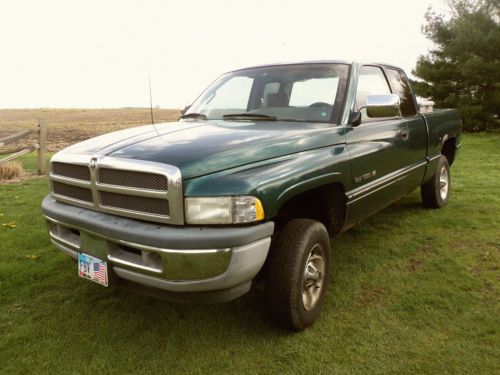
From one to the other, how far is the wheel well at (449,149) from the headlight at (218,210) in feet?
15.1

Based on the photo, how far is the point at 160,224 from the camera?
2.37 meters

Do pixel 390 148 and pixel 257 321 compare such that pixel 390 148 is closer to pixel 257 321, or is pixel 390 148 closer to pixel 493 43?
pixel 257 321

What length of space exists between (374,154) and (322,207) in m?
0.75

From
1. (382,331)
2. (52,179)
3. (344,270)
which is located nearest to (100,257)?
(52,179)

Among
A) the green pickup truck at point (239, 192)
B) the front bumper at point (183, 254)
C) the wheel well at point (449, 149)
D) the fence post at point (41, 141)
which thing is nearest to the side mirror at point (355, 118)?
the green pickup truck at point (239, 192)

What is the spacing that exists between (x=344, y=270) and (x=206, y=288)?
1.82 metres

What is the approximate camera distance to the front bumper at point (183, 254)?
2.23m

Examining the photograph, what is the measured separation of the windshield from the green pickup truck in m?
0.01

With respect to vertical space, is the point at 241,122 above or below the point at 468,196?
above

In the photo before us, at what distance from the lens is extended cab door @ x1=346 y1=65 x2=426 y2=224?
10.9 feet

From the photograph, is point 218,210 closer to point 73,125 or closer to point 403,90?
point 403,90

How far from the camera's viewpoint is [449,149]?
6051mm

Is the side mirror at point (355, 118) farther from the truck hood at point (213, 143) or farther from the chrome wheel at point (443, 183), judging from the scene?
the chrome wheel at point (443, 183)

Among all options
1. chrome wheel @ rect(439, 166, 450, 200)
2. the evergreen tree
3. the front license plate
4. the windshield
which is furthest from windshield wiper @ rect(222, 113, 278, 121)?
the evergreen tree
